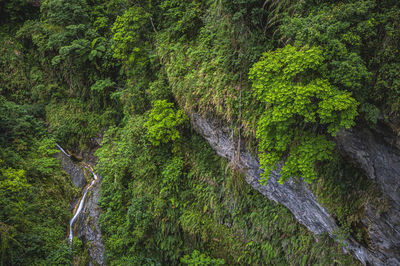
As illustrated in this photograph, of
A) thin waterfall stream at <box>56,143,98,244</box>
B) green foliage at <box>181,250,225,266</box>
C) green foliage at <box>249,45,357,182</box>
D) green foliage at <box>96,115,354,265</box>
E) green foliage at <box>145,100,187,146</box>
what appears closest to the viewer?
green foliage at <box>249,45,357,182</box>

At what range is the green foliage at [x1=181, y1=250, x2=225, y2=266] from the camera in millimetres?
6375

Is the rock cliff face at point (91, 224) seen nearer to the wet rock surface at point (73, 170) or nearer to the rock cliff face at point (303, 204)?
the wet rock surface at point (73, 170)

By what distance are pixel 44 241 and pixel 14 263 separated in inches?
41.0

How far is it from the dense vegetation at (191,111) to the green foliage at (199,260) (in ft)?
0.21

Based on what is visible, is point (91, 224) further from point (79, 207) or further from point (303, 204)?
point (303, 204)

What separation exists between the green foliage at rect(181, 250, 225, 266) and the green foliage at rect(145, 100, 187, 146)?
11.4 feet

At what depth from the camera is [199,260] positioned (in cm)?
664

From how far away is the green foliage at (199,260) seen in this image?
20.9 feet

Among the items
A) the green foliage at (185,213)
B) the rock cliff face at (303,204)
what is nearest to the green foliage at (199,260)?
the green foliage at (185,213)

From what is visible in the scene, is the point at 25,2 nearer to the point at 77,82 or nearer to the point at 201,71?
the point at 77,82

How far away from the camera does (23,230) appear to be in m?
7.29

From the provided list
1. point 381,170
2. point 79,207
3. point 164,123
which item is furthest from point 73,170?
point 381,170

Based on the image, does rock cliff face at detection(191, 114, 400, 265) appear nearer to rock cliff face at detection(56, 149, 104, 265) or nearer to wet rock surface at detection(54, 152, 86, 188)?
rock cliff face at detection(56, 149, 104, 265)

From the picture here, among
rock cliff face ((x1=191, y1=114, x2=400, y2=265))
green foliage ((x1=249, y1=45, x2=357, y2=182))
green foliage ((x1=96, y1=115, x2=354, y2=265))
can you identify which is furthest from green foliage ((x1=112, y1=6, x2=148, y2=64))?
green foliage ((x1=249, y1=45, x2=357, y2=182))
